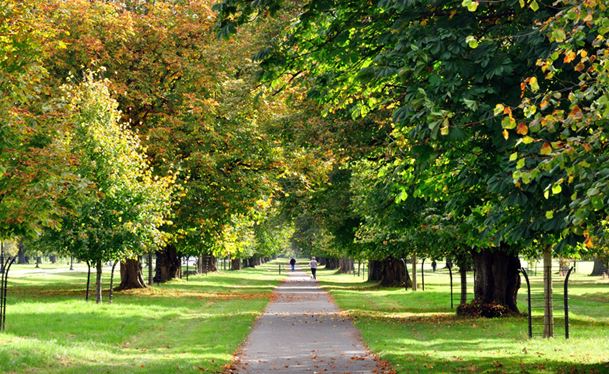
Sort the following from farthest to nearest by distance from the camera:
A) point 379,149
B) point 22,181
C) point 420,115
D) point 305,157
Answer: point 305,157 → point 379,149 → point 22,181 → point 420,115

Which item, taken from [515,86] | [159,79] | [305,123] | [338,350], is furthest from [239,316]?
[515,86]

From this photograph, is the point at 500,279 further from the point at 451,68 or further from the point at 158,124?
the point at 451,68

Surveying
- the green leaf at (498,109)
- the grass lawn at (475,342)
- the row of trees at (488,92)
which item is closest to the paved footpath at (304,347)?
the grass lawn at (475,342)

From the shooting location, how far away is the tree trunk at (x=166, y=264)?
159 ft

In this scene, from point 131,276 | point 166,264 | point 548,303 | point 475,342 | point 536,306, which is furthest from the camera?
point 166,264

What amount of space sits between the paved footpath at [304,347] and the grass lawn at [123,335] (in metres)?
0.46

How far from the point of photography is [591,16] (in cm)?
584

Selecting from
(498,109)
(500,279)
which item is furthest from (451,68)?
(500,279)

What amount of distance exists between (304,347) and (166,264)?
35229 millimetres

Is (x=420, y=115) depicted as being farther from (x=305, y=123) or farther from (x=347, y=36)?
(x=305, y=123)

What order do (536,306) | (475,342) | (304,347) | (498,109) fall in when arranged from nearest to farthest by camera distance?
(498,109) → (304,347) → (475,342) → (536,306)

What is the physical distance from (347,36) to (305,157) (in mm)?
21533

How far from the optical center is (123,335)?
59.2 ft

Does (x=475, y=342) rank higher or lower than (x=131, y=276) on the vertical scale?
lower
